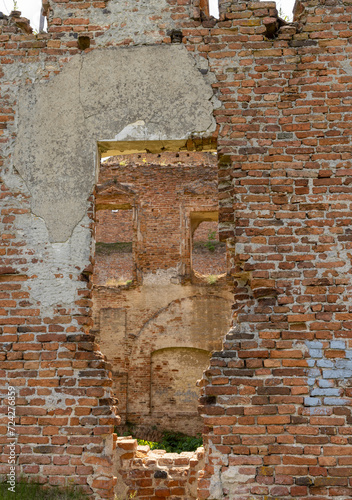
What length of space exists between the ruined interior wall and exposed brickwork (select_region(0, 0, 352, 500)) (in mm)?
5379

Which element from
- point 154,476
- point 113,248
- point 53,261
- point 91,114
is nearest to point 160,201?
point 91,114

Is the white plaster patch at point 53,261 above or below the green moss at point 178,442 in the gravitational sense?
above

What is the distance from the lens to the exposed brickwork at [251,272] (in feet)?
11.4

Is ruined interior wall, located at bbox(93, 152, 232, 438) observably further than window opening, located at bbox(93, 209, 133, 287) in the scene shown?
No

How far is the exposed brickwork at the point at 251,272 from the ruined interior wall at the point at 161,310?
538 cm

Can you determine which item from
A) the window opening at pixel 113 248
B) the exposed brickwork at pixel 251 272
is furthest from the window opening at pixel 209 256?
the exposed brickwork at pixel 251 272

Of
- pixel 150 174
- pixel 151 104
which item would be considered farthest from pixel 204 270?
pixel 151 104

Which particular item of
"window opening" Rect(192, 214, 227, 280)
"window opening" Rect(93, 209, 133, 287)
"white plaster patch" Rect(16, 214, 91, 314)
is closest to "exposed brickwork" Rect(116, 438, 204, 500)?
"white plaster patch" Rect(16, 214, 91, 314)

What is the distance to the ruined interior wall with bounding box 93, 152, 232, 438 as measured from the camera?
912cm

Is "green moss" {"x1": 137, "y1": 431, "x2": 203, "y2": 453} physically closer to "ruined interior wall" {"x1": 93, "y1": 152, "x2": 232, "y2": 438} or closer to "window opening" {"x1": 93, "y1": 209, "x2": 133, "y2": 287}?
"ruined interior wall" {"x1": 93, "y1": 152, "x2": 232, "y2": 438}

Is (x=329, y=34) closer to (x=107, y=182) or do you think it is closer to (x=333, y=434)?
(x=333, y=434)

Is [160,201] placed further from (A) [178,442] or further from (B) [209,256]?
(B) [209,256]

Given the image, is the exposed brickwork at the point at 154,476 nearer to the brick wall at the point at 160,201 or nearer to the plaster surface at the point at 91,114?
the plaster surface at the point at 91,114

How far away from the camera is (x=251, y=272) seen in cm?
379
